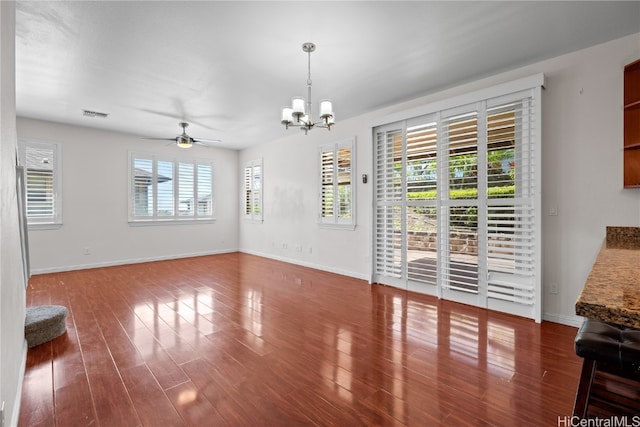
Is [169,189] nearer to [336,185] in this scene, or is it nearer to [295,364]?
[336,185]

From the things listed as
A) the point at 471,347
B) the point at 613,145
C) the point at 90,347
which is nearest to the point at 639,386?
the point at 471,347

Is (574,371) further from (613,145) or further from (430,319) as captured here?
(613,145)

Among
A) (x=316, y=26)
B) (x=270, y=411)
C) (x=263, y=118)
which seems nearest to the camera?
(x=270, y=411)

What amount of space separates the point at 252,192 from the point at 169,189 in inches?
75.7

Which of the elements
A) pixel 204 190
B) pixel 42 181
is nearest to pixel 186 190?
pixel 204 190

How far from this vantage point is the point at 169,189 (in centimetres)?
704

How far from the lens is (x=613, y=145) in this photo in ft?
9.39

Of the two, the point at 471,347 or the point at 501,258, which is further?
the point at 501,258

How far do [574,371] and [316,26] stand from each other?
11.2 feet

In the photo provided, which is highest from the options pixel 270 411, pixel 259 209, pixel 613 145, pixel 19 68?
pixel 19 68

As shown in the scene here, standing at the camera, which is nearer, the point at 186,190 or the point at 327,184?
the point at 327,184

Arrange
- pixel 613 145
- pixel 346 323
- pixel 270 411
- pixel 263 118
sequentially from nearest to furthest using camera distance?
pixel 270 411
pixel 613 145
pixel 346 323
pixel 263 118

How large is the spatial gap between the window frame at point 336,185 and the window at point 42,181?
488 centimetres

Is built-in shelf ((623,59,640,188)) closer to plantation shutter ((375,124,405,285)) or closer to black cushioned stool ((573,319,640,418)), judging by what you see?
black cushioned stool ((573,319,640,418))
